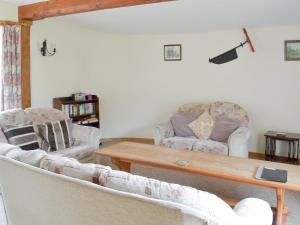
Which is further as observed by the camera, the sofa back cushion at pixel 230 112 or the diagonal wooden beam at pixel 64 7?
the sofa back cushion at pixel 230 112

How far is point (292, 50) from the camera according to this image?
4090mm

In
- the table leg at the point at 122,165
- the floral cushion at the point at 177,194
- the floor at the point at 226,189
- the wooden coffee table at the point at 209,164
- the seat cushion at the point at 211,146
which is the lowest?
the floor at the point at 226,189

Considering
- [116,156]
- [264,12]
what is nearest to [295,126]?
[264,12]

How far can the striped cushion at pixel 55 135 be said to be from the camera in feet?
10.6

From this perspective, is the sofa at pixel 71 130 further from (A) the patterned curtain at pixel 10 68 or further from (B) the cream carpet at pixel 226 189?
(B) the cream carpet at pixel 226 189

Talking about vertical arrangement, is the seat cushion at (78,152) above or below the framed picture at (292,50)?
below

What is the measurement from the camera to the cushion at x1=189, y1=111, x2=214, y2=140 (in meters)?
4.00

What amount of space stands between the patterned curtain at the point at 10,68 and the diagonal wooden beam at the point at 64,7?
279 mm

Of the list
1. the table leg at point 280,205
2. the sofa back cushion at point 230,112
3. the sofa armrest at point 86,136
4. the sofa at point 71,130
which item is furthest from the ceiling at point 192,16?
the table leg at point 280,205

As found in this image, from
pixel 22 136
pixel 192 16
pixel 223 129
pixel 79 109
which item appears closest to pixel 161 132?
pixel 223 129

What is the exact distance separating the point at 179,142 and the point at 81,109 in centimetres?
188

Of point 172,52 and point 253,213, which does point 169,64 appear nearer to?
point 172,52

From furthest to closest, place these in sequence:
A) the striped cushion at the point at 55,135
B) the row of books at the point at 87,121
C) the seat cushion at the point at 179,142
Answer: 1. the row of books at the point at 87,121
2. the seat cushion at the point at 179,142
3. the striped cushion at the point at 55,135

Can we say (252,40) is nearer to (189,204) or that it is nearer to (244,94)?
(244,94)
